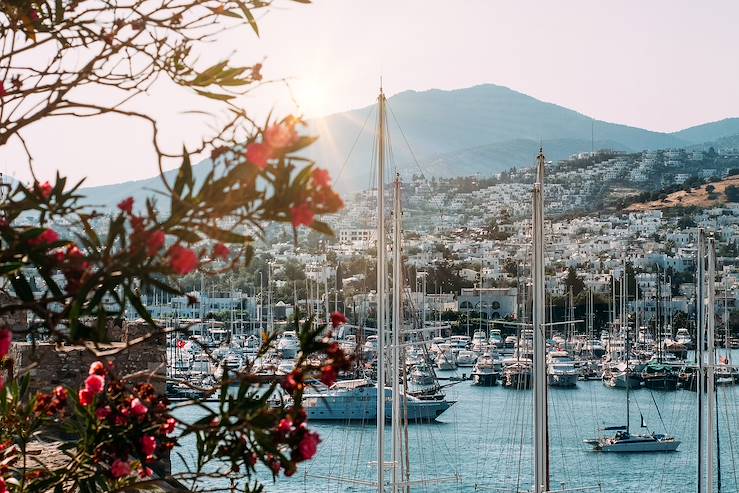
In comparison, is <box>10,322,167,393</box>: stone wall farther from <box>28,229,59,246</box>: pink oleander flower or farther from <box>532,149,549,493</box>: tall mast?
<box>532,149,549,493</box>: tall mast

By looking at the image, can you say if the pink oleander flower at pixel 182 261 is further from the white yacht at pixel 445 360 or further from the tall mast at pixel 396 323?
the white yacht at pixel 445 360

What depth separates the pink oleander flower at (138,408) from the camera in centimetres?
274

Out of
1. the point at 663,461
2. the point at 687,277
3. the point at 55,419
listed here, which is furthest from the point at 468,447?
the point at 687,277

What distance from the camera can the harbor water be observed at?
92.9 ft

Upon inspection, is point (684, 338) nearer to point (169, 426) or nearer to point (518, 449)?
point (518, 449)

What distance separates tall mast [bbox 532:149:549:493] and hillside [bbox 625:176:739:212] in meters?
77.1

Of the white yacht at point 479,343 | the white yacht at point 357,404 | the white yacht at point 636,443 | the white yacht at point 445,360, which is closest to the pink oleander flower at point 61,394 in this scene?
the white yacht at point 357,404

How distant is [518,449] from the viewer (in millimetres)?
33562

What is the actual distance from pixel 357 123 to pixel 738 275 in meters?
125

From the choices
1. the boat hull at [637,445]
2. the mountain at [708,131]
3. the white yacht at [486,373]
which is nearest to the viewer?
the boat hull at [637,445]

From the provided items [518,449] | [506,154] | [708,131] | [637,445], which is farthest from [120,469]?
[708,131]

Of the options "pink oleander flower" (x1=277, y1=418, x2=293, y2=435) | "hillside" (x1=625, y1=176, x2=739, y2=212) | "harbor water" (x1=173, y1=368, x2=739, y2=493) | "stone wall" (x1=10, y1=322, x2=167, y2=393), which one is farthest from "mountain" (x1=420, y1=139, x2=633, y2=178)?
"pink oleander flower" (x1=277, y1=418, x2=293, y2=435)

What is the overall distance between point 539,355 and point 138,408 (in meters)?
12.9

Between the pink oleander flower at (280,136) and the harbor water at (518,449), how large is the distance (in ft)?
67.4
